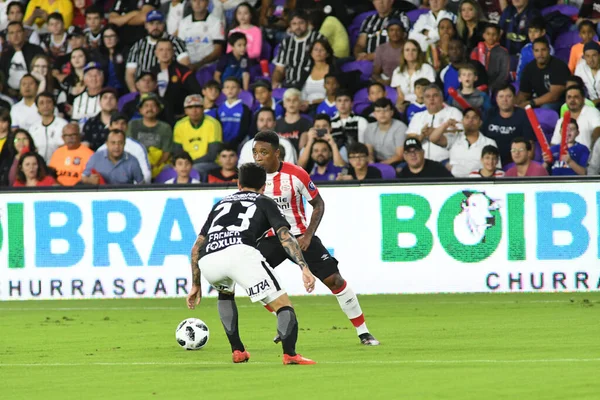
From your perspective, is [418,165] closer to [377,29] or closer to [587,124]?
[587,124]

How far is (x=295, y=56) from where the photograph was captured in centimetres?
1952

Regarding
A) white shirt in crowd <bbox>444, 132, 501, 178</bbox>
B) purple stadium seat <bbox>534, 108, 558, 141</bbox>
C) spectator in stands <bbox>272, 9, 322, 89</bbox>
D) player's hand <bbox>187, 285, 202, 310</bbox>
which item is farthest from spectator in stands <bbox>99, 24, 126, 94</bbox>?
player's hand <bbox>187, 285, 202, 310</bbox>

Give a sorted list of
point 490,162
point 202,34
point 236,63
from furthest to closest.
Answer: point 202,34 → point 236,63 → point 490,162

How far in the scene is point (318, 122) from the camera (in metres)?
17.6

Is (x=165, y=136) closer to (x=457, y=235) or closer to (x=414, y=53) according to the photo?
(x=414, y=53)

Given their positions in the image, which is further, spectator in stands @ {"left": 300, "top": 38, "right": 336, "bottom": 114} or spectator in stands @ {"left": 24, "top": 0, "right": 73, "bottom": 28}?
spectator in stands @ {"left": 24, "top": 0, "right": 73, "bottom": 28}

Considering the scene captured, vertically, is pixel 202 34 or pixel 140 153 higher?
pixel 202 34

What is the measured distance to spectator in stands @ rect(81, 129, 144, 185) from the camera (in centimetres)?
1738

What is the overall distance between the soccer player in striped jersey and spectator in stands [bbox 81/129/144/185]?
659cm

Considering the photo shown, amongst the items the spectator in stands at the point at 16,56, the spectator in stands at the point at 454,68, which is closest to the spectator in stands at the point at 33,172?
the spectator in stands at the point at 16,56

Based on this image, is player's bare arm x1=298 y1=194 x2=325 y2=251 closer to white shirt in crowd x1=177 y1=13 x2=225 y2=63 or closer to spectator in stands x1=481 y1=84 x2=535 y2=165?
spectator in stands x1=481 y1=84 x2=535 y2=165

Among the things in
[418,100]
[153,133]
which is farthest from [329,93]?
[153,133]

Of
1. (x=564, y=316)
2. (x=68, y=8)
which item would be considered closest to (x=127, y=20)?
(x=68, y=8)

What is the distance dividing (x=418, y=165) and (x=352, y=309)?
19.5 feet
